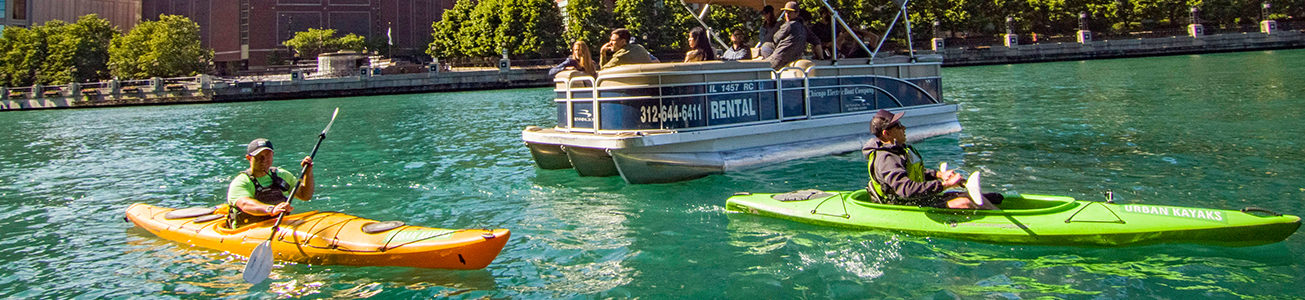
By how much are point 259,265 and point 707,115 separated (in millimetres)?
5955

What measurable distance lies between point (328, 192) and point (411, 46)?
85698mm

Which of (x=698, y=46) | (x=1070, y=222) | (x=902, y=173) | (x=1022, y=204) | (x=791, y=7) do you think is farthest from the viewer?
(x=698, y=46)

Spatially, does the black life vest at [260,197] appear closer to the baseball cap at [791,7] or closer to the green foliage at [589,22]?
the baseball cap at [791,7]

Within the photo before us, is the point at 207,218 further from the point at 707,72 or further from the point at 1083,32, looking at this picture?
the point at 1083,32

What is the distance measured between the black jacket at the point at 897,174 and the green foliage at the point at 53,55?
70.0 metres

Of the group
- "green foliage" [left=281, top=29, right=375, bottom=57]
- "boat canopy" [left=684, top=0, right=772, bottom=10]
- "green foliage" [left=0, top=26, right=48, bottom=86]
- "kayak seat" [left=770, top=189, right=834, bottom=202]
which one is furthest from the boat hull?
"green foliage" [left=281, top=29, right=375, bottom=57]

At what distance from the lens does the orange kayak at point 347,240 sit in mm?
6785

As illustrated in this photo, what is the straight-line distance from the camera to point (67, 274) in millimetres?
7660

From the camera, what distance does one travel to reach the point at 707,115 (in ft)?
36.7

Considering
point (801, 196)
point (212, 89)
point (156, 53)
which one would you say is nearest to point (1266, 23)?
point (801, 196)

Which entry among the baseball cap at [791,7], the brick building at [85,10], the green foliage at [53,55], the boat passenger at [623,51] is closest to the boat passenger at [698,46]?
the boat passenger at [623,51]

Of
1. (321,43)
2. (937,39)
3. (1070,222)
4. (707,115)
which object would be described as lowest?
(1070,222)

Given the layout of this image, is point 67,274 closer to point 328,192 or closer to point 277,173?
point 277,173

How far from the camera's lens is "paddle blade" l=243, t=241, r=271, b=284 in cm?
685
